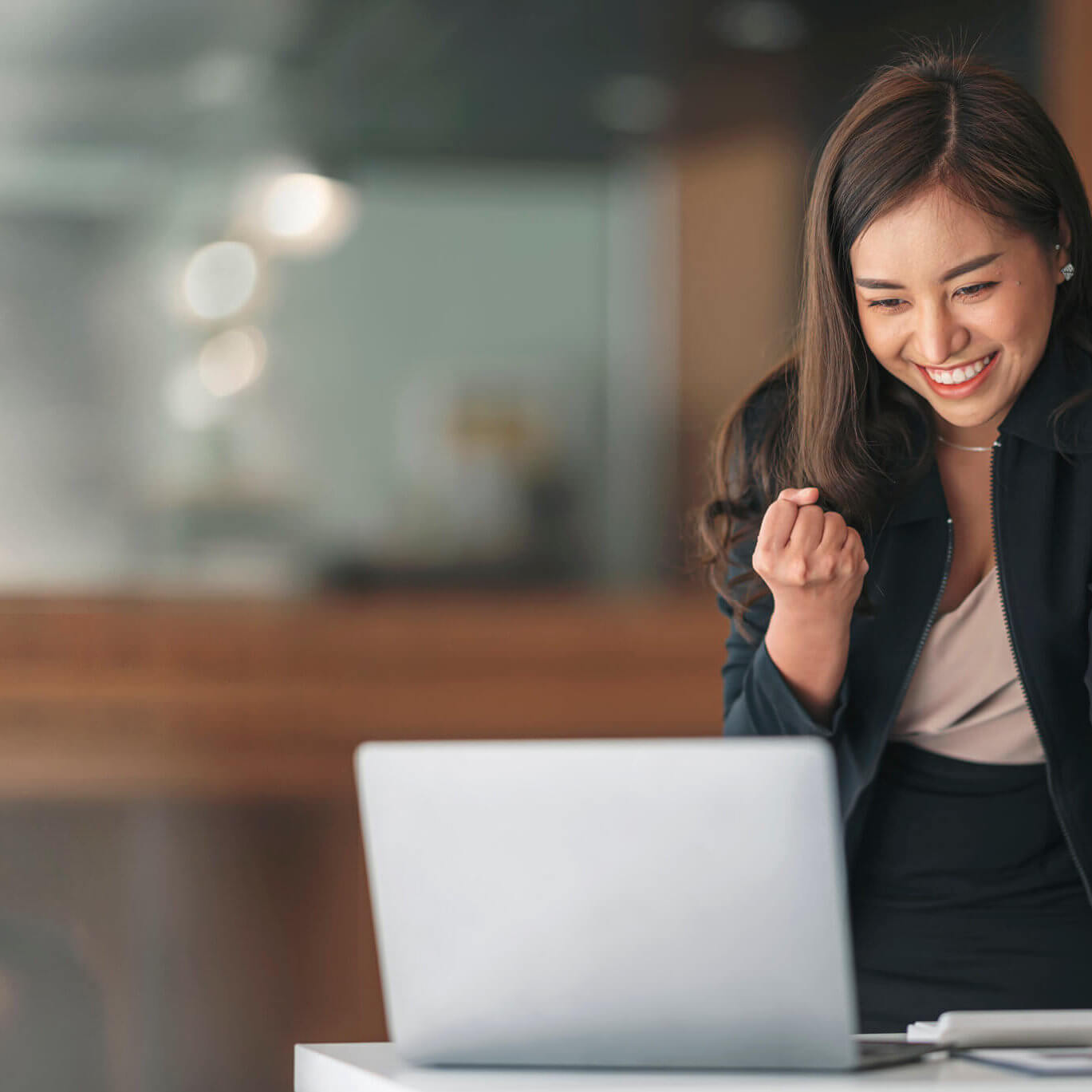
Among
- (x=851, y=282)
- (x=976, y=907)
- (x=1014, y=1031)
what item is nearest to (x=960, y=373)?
(x=851, y=282)

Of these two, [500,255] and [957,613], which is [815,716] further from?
[500,255]

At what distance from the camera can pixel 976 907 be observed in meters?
1.35

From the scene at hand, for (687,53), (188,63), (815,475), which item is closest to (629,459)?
(687,53)

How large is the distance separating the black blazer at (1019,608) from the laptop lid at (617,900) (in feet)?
1.45

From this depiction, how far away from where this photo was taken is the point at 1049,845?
1349 millimetres

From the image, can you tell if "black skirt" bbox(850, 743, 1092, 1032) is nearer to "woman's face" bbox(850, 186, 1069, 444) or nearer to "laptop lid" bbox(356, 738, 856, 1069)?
"woman's face" bbox(850, 186, 1069, 444)

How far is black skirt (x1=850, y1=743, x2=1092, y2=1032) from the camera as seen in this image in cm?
133

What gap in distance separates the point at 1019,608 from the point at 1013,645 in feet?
0.11

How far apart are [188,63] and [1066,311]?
212cm

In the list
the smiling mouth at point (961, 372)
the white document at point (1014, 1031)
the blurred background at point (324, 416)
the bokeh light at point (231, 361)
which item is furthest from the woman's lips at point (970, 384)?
the bokeh light at point (231, 361)

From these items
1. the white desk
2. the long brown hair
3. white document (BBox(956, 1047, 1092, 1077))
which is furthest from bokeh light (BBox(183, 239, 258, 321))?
white document (BBox(956, 1047, 1092, 1077))

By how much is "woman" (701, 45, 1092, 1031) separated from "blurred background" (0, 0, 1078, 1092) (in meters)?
1.73

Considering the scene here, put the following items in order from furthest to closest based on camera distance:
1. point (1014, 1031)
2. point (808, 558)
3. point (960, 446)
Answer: point (960, 446)
point (808, 558)
point (1014, 1031)

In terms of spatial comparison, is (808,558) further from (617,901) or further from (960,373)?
(617,901)
